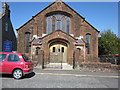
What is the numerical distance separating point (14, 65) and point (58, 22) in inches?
582

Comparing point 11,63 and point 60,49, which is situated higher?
point 60,49

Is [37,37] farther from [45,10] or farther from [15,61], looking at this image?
[15,61]

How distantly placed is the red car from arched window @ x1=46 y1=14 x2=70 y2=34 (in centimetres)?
1355

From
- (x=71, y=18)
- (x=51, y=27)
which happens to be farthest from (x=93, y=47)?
(x=51, y=27)

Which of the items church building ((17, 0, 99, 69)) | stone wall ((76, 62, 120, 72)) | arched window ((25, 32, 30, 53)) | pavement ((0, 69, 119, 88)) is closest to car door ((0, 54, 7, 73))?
pavement ((0, 69, 119, 88))

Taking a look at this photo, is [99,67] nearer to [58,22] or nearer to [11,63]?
[11,63]

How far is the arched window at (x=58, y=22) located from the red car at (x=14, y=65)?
1355cm

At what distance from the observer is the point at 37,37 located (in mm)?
20297

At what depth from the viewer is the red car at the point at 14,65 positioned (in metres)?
8.00

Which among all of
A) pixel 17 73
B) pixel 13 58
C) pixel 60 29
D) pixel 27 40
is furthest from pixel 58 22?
pixel 17 73

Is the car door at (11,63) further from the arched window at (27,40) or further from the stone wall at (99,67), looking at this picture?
the arched window at (27,40)

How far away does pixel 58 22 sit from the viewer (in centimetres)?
2138

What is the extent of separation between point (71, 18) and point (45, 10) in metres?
4.95

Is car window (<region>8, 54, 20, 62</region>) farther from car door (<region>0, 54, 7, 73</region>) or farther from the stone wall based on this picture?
the stone wall
